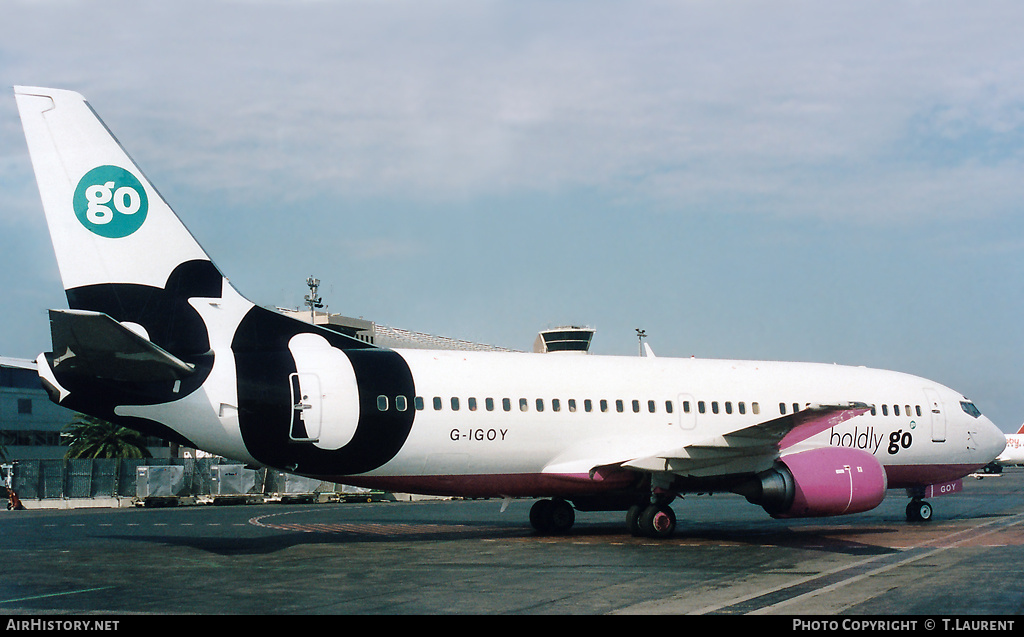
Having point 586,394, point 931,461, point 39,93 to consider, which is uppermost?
point 39,93

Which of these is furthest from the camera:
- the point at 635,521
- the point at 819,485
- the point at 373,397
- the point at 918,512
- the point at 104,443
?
the point at 104,443

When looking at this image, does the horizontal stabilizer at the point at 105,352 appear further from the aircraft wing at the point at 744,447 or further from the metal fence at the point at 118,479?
the metal fence at the point at 118,479

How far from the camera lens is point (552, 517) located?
77.0 ft

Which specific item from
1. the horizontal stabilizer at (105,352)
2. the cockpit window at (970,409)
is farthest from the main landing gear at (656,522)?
the cockpit window at (970,409)

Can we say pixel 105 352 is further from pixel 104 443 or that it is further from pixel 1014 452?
pixel 1014 452

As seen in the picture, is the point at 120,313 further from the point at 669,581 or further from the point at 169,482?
the point at 169,482

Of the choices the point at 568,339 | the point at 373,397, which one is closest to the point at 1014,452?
the point at 568,339

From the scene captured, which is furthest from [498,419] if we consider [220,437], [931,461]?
[931,461]

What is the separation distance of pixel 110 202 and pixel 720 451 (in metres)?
13.6

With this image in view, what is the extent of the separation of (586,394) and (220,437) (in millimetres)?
8617

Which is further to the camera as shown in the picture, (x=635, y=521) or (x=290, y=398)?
(x=635, y=521)

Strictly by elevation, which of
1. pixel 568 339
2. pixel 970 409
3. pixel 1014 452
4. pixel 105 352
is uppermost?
pixel 568 339

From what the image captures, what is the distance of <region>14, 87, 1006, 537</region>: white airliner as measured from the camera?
17922 millimetres

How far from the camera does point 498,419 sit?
20.9m
